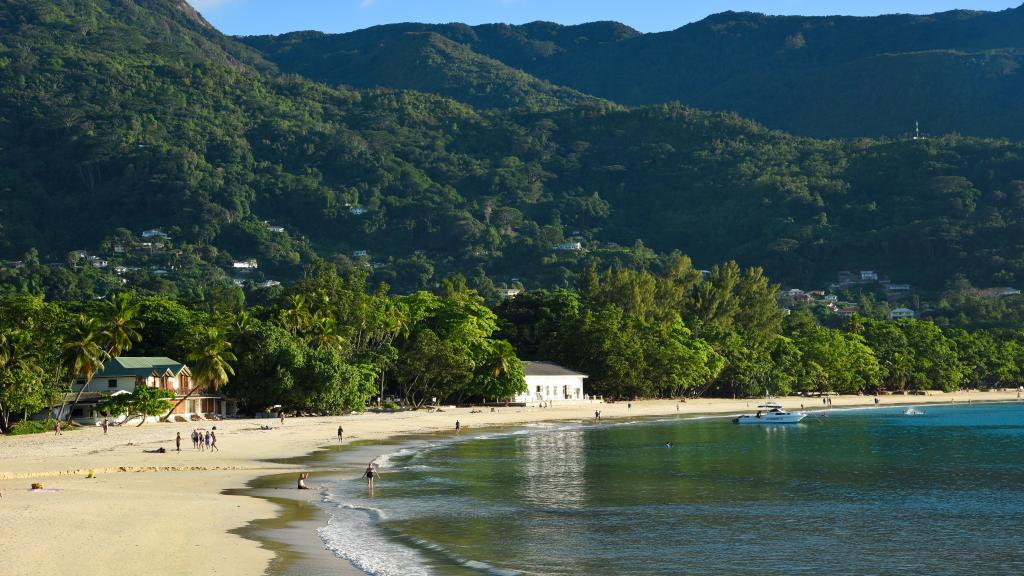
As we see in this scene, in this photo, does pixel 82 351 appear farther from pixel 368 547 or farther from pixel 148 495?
pixel 368 547

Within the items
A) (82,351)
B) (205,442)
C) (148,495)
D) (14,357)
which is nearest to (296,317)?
(82,351)

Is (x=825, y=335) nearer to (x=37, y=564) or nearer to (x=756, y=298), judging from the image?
(x=756, y=298)

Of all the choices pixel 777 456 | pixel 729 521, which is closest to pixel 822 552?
pixel 729 521

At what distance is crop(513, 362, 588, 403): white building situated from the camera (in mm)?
121188

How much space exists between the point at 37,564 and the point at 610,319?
97.9 meters

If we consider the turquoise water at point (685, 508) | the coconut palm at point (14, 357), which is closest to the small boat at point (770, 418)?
the turquoise water at point (685, 508)

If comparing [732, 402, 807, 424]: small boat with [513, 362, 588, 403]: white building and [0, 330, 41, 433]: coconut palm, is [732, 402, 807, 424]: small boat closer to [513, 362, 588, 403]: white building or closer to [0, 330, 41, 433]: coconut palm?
[513, 362, 588, 403]: white building

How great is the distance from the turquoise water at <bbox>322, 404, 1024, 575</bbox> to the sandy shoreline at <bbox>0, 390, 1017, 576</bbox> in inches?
162

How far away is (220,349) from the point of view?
81750 mm

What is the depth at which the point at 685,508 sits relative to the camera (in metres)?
47.5

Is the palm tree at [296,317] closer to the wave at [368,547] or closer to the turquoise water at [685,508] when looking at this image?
the turquoise water at [685,508]

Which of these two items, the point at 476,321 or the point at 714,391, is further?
the point at 714,391

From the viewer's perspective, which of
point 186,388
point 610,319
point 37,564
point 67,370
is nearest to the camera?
point 37,564

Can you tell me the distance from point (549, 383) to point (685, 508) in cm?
7523
